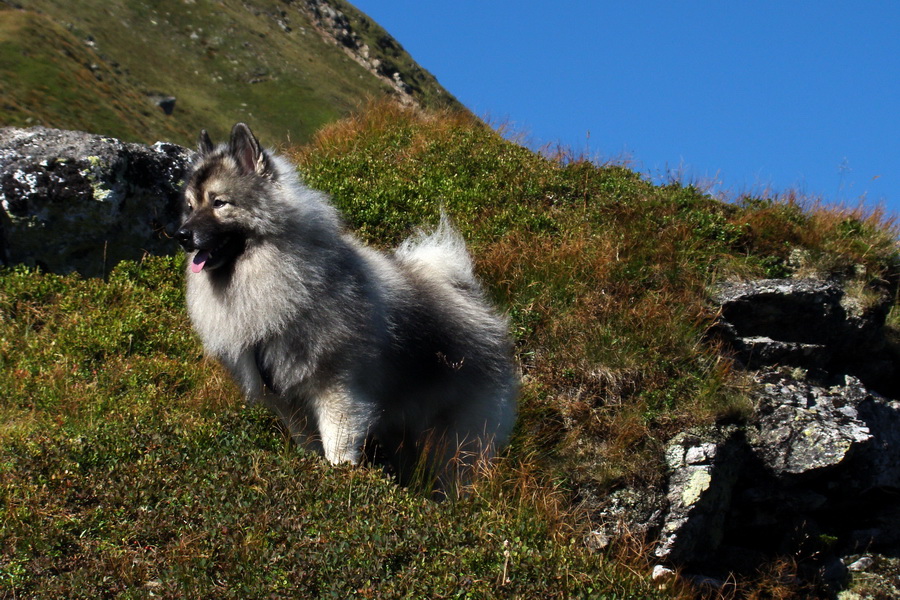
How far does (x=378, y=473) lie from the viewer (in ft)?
17.8

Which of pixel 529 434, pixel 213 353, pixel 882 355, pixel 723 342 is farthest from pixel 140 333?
pixel 882 355

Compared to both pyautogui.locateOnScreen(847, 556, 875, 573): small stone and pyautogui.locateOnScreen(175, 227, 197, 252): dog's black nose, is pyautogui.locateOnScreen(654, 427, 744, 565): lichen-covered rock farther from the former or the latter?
pyautogui.locateOnScreen(175, 227, 197, 252): dog's black nose

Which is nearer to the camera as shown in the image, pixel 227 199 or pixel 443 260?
pixel 227 199

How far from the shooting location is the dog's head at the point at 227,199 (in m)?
5.15

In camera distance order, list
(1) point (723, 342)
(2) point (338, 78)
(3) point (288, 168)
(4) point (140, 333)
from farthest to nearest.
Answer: (2) point (338, 78) → (1) point (723, 342) → (4) point (140, 333) → (3) point (288, 168)

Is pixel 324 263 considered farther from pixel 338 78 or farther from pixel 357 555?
pixel 338 78

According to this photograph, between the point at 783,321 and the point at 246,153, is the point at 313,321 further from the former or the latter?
the point at 783,321

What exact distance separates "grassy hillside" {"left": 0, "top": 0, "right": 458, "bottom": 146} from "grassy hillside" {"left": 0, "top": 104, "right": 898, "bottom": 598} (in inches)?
3148

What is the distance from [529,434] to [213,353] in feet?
9.54

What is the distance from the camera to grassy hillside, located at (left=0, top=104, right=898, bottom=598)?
455cm

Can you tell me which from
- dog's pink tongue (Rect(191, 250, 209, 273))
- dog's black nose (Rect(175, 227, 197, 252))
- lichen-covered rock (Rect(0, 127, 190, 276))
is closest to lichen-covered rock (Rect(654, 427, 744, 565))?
dog's pink tongue (Rect(191, 250, 209, 273))

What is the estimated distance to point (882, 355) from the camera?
10.1 metres

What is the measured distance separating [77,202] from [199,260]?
4.27 metres

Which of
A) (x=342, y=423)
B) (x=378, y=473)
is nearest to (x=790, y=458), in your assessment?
(x=378, y=473)
